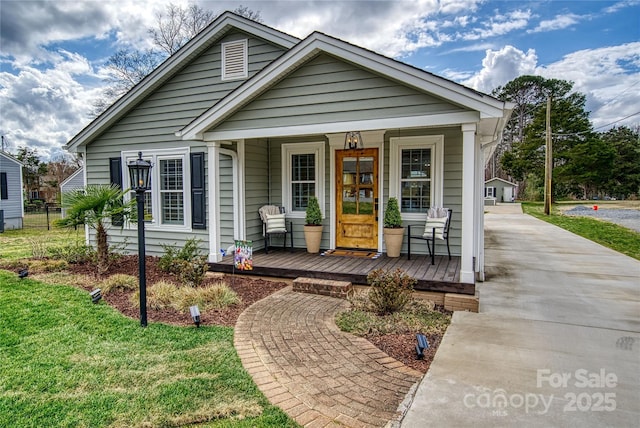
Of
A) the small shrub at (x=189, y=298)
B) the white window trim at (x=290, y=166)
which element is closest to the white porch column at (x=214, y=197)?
the small shrub at (x=189, y=298)

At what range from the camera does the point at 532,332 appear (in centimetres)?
399

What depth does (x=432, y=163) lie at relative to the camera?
22.4ft

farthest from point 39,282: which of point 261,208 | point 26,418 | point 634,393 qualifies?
point 634,393

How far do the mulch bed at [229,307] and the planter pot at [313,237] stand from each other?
4.67 feet

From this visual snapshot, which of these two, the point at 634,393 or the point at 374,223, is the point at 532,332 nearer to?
the point at 634,393

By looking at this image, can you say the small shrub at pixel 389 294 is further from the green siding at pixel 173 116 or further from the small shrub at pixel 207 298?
the green siding at pixel 173 116

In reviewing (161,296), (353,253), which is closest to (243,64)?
(353,253)

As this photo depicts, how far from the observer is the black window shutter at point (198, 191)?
774 centimetres

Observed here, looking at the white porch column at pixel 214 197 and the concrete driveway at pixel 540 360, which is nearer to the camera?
the concrete driveway at pixel 540 360

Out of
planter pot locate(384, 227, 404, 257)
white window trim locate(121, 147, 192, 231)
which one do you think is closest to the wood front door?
planter pot locate(384, 227, 404, 257)

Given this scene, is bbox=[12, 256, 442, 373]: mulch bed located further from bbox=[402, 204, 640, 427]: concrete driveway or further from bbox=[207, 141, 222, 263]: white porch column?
bbox=[207, 141, 222, 263]: white porch column

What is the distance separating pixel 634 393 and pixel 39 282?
7860 millimetres

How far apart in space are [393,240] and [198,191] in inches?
160

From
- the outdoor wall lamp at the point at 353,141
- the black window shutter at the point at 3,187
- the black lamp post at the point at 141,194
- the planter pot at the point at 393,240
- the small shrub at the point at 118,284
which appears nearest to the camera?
the black lamp post at the point at 141,194
